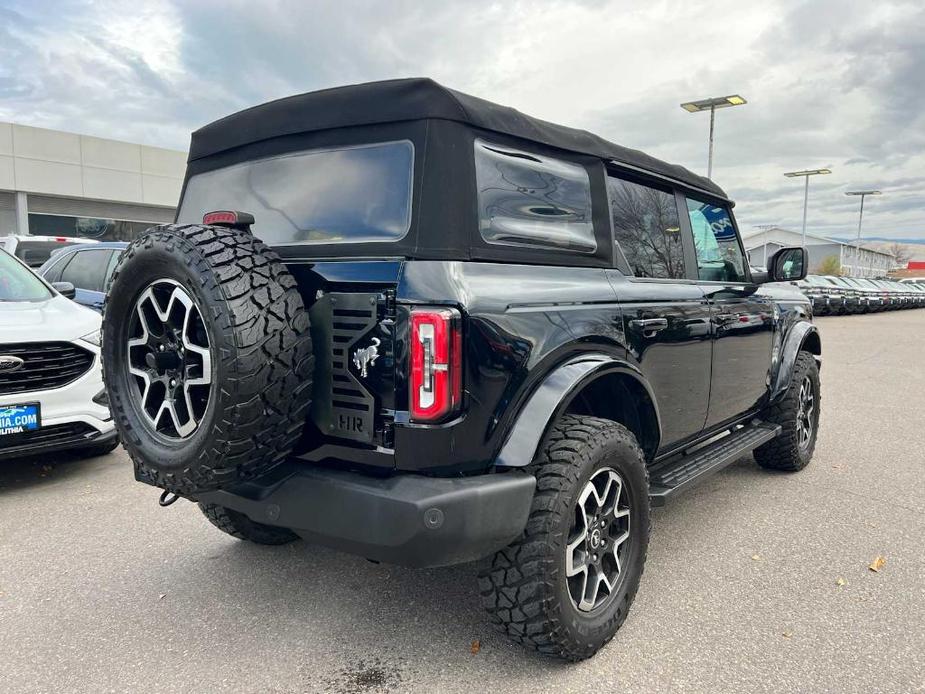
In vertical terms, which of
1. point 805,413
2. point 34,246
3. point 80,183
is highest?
point 80,183

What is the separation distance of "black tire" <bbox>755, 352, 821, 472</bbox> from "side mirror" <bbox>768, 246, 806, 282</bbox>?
0.71 meters

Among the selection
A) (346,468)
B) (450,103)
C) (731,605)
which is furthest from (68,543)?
(731,605)

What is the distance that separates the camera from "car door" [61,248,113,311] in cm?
793

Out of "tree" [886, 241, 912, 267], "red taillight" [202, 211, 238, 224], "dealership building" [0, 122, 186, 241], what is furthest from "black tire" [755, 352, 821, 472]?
"tree" [886, 241, 912, 267]

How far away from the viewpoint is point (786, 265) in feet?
14.4

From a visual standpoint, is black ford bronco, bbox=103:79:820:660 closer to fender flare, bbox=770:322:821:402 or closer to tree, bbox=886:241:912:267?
fender flare, bbox=770:322:821:402

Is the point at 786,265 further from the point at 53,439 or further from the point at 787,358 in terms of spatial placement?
the point at 53,439

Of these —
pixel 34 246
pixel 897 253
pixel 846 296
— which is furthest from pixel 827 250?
pixel 34 246

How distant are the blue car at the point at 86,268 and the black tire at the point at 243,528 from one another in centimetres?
532

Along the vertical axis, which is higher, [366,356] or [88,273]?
[88,273]

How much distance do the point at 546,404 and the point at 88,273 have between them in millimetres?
7660

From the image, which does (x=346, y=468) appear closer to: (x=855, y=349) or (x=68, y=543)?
(x=68, y=543)

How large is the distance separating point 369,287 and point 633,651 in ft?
5.48

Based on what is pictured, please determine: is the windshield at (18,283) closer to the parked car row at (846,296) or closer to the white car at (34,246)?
the white car at (34,246)
